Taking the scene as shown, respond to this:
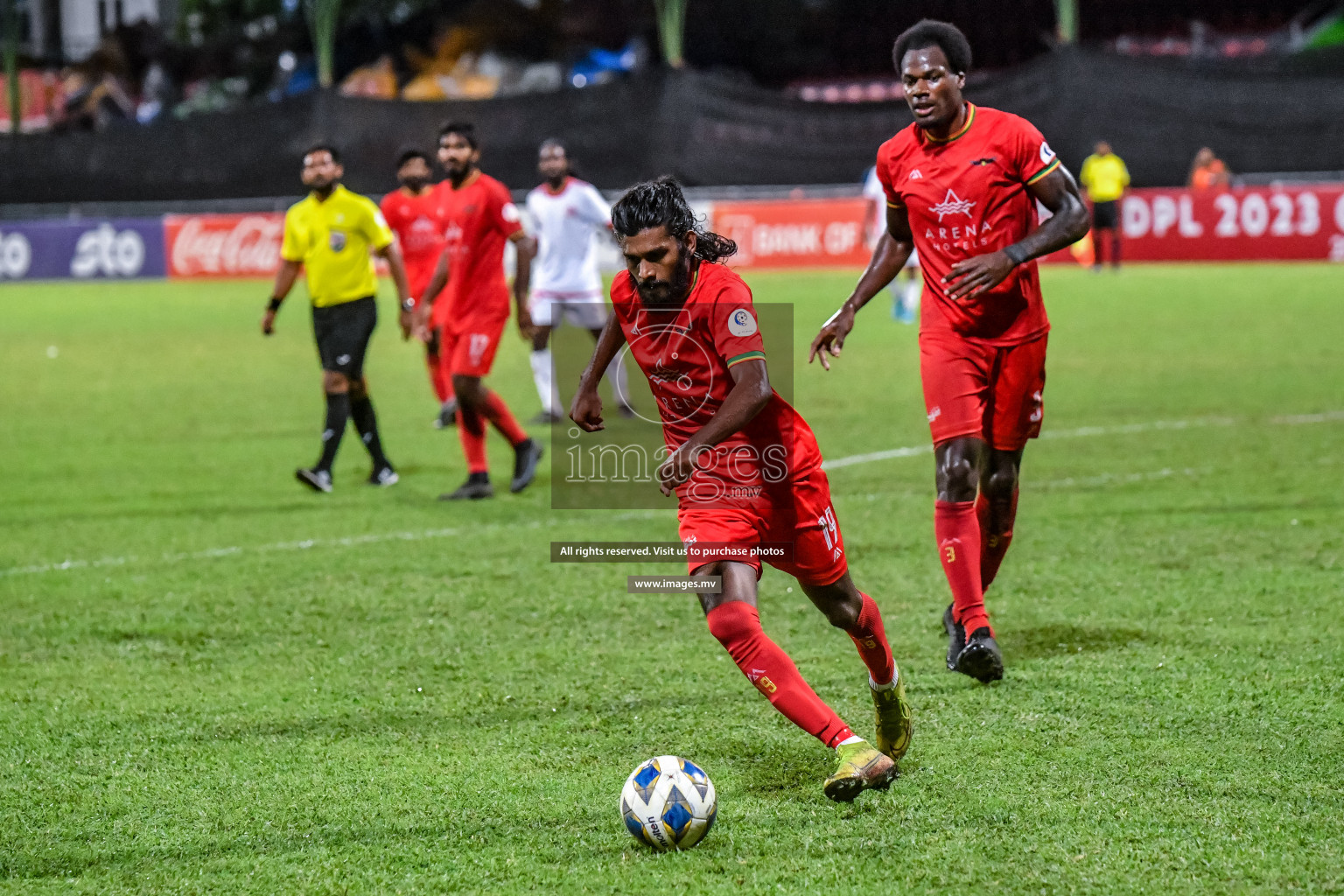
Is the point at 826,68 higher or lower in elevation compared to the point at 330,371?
higher

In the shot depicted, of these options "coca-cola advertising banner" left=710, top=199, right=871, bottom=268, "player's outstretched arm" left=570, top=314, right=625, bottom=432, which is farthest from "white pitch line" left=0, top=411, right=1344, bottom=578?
"coca-cola advertising banner" left=710, top=199, right=871, bottom=268

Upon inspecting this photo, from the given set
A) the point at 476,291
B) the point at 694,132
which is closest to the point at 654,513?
the point at 476,291

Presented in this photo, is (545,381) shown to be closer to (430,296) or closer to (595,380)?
(430,296)

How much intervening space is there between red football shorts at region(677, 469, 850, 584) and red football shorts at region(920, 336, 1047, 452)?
4.01 feet

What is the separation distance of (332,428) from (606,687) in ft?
15.2

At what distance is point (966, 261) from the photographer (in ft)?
16.9

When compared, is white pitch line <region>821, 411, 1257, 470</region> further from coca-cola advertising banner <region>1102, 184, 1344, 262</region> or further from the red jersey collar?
coca-cola advertising banner <region>1102, 184, 1344, 262</region>

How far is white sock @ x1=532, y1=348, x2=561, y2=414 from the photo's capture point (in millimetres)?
12062

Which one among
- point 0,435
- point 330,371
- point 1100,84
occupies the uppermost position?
point 1100,84

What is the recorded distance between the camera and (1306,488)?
8469mm

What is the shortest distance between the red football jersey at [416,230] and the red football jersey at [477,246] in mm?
2746

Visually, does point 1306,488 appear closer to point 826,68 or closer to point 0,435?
point 0,435

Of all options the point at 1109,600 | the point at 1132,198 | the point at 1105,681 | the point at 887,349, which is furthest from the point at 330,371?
the point at 1132,198

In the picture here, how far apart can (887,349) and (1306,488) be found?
28.3 feet
